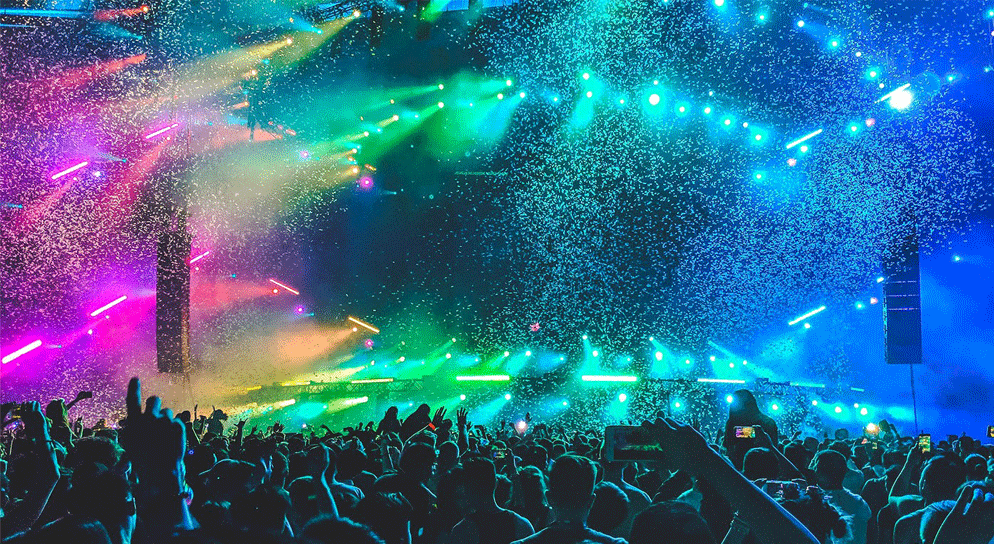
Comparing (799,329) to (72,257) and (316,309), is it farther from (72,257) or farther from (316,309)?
(72,257)

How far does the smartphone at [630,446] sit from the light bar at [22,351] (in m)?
15.4

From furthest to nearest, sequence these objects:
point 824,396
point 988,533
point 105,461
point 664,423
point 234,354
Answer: point 234,354 → point 824,396 → point 105,461 → point 988,533 → point 664,423

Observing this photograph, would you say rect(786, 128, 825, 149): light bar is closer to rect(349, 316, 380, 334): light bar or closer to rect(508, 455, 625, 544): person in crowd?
rect(349, 316, 380, 334): light bar

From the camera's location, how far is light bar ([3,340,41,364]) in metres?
14.1

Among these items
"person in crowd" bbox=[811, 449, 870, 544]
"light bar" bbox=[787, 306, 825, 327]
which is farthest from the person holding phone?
"light bar" bbox=[787, 306, 825, 327]

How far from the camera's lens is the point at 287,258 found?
21.9 metres

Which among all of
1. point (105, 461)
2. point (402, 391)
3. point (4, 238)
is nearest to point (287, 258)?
point (402, 391)

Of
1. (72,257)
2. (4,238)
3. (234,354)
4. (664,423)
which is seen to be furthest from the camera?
(234,354)

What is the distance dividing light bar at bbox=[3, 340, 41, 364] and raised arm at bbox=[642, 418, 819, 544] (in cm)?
1579

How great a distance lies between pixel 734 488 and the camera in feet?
6.39

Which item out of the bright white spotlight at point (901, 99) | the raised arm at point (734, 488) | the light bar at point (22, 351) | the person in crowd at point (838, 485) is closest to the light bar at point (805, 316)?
→ the bright white spotlight at point (901, 99)

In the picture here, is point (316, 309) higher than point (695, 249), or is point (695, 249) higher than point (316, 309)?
point (695, 249)

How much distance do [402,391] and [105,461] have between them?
57.8ft

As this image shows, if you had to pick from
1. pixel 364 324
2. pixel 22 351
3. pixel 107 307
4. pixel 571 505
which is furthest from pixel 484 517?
pixel 364 324
